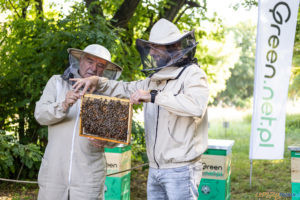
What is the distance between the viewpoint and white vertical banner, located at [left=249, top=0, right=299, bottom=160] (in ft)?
13.5

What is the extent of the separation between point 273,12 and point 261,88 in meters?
0.94

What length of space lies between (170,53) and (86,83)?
0.77m

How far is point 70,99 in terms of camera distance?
2.73m

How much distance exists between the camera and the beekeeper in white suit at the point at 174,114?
2.35m

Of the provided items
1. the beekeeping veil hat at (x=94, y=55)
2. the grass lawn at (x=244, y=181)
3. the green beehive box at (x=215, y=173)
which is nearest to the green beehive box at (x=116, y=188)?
the green beehive box at (x=215, y=173)

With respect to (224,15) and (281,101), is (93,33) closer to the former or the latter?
(281,101)

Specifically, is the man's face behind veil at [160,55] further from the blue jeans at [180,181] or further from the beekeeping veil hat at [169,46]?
the blue jeans at [180,181]

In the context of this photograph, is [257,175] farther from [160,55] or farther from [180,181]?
[160,55]

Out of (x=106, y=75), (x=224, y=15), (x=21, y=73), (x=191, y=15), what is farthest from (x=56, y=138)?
(x=224, y=15)

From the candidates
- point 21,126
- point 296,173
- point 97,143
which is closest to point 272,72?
point 296,173

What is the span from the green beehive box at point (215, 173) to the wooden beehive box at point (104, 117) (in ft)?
7.30

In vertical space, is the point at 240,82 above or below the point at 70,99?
above

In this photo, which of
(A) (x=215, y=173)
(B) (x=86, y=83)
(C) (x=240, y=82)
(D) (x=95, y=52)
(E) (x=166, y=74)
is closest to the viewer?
(E) (x=166, y=74)

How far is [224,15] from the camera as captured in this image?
9641 mm
